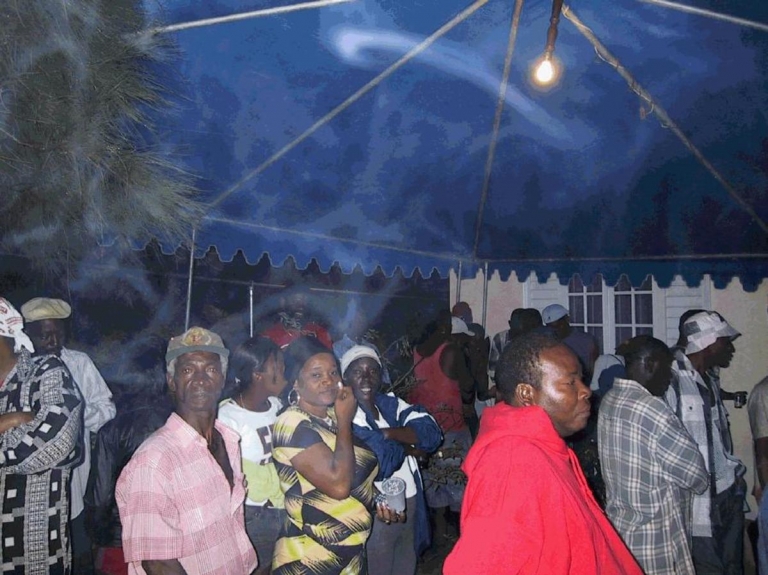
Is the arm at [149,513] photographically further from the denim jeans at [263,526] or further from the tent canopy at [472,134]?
the tent canopy at [472,134]

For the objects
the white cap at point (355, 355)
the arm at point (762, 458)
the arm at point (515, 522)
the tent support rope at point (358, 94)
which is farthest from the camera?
the arm at point (762, 458)

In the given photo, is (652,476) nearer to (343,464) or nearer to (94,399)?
(343,464)

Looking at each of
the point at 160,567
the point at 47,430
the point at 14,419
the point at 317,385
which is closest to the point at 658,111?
the point at 317,385

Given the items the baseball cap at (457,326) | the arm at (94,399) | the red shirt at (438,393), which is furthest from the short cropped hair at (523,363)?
the baseball cap at (457,326)

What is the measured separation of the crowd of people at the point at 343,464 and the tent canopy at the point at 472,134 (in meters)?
1.35

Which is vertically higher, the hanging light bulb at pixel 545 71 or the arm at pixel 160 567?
the hanging light bulb at pixel 545 71

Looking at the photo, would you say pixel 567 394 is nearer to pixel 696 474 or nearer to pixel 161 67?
pixel 696 474

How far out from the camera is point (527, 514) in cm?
186

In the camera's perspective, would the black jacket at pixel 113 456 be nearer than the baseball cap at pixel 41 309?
Yes

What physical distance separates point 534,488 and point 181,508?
1375 mm

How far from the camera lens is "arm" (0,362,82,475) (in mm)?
2914

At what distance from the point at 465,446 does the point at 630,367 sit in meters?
2.57

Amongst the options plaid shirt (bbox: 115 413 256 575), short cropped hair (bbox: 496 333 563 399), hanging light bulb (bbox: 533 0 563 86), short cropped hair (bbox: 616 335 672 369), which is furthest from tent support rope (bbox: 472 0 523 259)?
plaid shirt (bbox: 115 413 256 575)

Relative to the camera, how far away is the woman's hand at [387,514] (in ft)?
11.0
